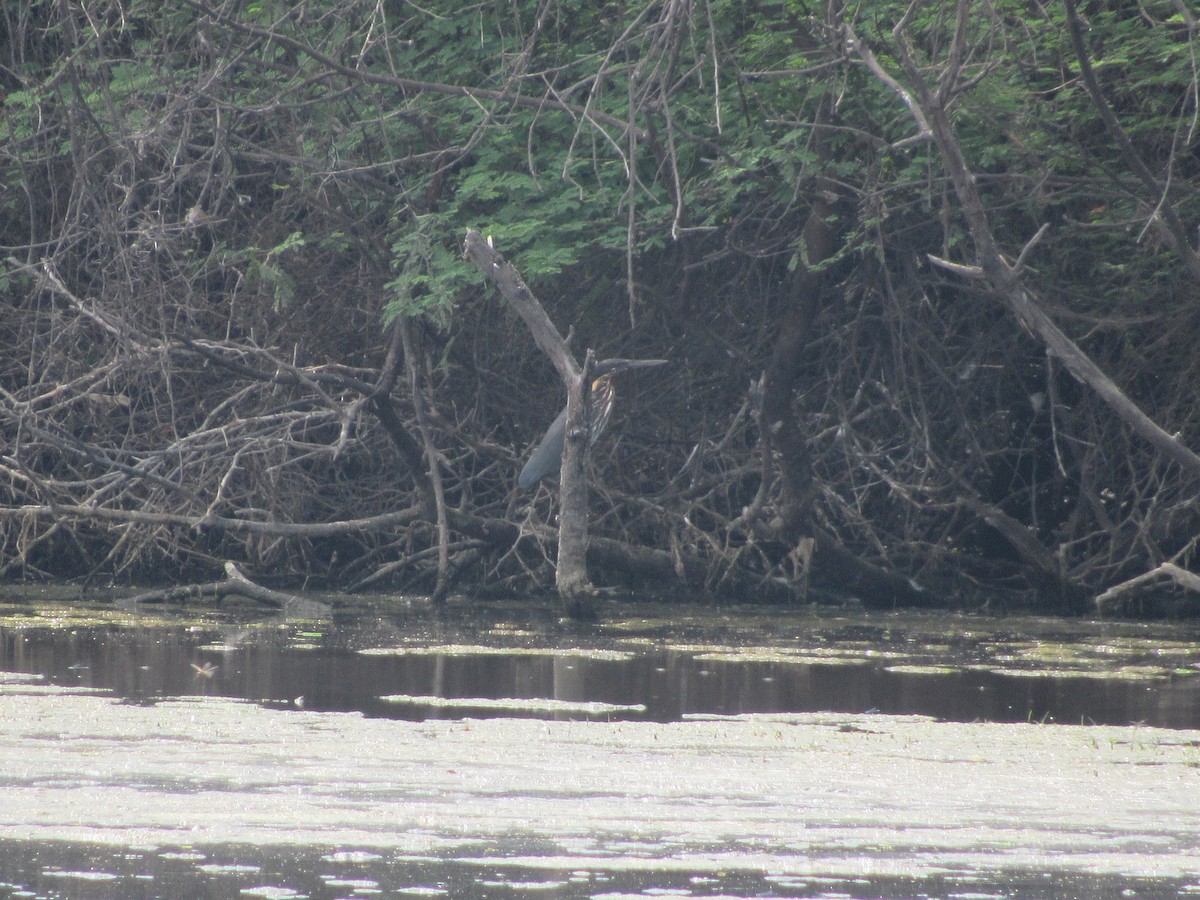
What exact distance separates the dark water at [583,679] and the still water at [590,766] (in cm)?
3

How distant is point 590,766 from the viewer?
4836 mm

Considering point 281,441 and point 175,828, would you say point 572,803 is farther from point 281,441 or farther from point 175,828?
point 281,441

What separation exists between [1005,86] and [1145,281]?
4.47 ft

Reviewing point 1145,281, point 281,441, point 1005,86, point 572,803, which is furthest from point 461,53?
point 572,803

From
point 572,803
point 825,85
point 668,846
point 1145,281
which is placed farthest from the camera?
point 1145,281

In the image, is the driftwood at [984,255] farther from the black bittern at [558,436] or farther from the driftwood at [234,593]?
the driftwood at [234,593]

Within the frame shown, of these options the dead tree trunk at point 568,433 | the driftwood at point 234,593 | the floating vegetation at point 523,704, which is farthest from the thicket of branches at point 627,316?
the floating vegetation at point 523,704

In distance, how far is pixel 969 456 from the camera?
10.8 metres

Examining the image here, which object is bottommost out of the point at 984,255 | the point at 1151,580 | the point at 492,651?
A: the point at 492,651

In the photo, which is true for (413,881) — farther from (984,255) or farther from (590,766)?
(984,255)

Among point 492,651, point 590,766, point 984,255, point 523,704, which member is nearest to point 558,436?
point 492,651

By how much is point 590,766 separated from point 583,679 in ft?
6.56

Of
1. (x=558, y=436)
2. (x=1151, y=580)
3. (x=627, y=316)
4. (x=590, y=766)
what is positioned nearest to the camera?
(x=590, y=766)

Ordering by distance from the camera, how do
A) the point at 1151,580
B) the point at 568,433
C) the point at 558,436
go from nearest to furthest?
1. the point at 568,433
2. the point at 558,436
3. the point at 1151,580
